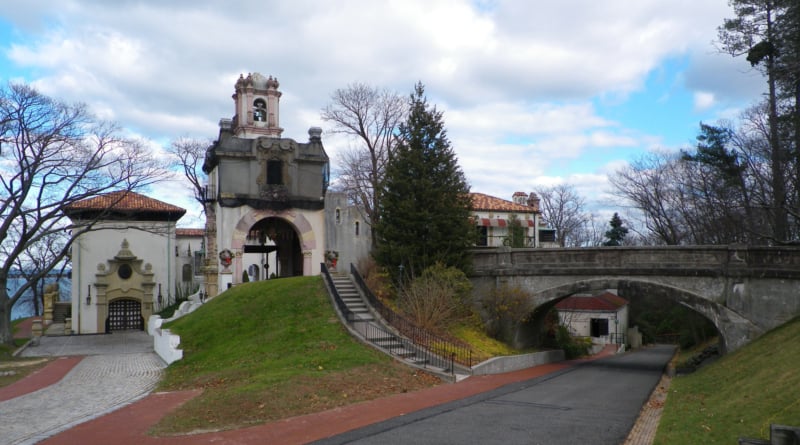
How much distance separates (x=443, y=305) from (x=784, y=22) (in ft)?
52.3

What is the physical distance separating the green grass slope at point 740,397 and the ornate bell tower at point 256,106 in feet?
82.6

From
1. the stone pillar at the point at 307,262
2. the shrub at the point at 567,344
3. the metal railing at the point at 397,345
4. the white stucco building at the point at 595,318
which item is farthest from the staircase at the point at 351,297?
the white stucco building at the point at 595,318

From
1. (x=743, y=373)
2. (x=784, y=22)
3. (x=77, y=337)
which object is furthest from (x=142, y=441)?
(x=77, y=337)

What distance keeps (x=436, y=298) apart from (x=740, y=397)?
11.6 meters

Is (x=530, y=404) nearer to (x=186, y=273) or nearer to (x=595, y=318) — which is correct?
(x=595, y=318)

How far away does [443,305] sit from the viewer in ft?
78.0

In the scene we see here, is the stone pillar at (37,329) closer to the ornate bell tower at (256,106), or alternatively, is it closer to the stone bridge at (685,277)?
the ornate bell tower at (256,106)

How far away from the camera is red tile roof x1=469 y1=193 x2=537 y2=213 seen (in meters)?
57.4

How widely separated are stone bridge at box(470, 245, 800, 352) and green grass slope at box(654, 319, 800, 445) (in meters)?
1.74

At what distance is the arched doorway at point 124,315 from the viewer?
40.2m

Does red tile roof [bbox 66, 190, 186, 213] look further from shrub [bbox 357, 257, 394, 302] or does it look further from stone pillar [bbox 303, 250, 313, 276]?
shrub [bbox 357, 257, 394, 302]

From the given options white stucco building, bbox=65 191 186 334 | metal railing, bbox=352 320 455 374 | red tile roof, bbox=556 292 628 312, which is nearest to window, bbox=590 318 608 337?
red tile roof, bbox=556 292 628 312

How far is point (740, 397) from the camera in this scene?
45.8 ft

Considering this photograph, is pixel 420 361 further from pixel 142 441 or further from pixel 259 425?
pixel 142 441
